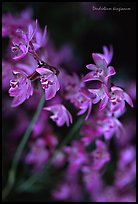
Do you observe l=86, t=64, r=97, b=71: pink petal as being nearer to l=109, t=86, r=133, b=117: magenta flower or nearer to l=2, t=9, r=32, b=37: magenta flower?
l=109, t=86, r=133, b=117: magenta flower

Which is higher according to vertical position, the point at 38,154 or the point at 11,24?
the point at 11,24

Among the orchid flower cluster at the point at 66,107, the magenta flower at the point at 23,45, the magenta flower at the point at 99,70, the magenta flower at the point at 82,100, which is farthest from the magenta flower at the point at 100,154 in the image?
the magenta flower at the point at 23,45

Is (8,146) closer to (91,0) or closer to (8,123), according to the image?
(8,123)

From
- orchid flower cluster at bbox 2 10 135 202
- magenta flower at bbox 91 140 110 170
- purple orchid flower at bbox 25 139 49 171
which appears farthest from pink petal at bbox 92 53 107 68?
purple orchid flower at bbox 25 139 49 171

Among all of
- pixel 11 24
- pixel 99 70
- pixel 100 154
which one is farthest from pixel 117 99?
pixel 11 24

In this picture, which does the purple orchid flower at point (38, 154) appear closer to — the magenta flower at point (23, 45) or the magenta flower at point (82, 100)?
the magenta flower at point (82, 100)

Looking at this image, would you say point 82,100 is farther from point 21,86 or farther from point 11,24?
point 11,24

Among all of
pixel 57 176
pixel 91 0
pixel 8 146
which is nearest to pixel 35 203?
pixel 57 176
